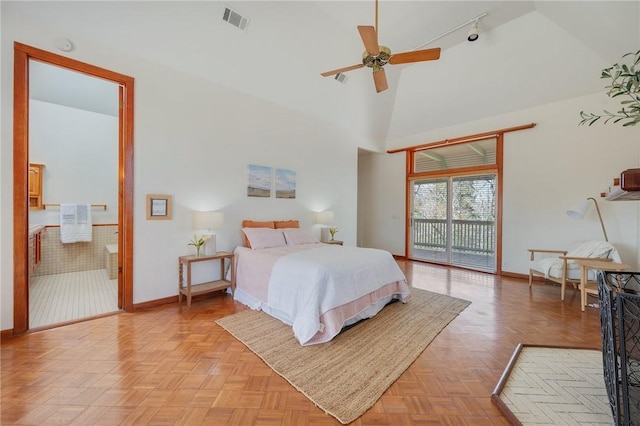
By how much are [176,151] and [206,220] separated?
101cm

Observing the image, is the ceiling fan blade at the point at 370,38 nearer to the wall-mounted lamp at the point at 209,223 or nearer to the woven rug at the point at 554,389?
the wall-mounted lamp at the point at 209,223

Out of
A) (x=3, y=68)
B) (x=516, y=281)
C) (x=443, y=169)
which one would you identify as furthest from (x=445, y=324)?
(x=3, y=68)

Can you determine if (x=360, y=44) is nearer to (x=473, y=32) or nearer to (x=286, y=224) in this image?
(x=473, y=32)

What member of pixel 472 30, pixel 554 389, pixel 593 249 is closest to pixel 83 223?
pixel 554 389

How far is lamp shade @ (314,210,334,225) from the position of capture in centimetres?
504

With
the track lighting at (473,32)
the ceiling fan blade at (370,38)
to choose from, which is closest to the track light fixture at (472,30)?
the track lighting at (473,32)

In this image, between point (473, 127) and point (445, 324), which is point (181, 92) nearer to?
point (445, 324)

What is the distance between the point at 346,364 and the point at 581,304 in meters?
3.32

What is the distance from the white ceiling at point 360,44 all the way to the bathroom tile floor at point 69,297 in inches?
119

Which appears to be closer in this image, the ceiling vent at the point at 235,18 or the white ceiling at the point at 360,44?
the white ceiling at the point at 360,44

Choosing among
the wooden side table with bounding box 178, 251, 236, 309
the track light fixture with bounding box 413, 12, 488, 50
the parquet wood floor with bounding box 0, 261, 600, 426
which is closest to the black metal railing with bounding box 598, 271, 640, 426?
the parquet wood floor with bounding box 0, 261, 600, 426

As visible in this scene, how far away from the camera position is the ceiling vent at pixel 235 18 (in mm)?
2993

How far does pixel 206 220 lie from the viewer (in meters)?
3.35

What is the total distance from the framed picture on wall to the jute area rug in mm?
1558
